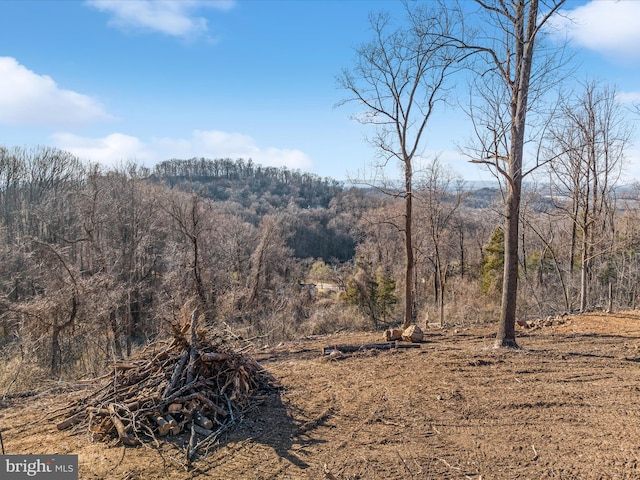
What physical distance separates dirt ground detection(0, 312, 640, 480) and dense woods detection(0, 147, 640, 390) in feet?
13.7

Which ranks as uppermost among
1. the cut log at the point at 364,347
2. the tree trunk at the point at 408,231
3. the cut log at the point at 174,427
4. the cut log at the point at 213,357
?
the tree trunk at the point at 408,231

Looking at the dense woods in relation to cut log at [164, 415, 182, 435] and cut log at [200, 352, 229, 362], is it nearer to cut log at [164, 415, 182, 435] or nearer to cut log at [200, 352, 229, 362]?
cut log at [200, 352, 229, 362]

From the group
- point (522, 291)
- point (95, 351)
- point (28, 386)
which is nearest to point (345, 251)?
point (522, 291)

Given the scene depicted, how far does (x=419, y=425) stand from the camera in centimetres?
427

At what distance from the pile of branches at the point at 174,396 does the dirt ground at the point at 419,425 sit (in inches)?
7.2

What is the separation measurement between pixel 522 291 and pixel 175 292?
15.2m

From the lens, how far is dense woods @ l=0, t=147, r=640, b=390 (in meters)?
13.3

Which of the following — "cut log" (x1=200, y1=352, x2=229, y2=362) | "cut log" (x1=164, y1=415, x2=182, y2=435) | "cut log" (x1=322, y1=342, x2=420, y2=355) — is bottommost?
"cut log" (x1=322, y1=342, x2=420, y2=355)

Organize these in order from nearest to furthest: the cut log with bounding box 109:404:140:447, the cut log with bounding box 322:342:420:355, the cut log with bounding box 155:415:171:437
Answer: the cut log with bounding box 109:404:140:447, the cut log with bounding box 155:415:171:437, the cut log with bounding box 322:342:420:355

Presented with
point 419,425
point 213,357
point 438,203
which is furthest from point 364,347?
point 438,203

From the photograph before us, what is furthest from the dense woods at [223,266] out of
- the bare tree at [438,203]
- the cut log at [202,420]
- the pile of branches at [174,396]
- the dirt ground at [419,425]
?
the cut log at [202,420]

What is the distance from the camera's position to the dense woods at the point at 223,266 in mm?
13266

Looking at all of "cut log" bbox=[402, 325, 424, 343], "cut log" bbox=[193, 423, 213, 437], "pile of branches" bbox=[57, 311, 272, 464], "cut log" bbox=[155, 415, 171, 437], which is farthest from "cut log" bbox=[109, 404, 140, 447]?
"cut log" bbox=[402, 325, 424, 343]

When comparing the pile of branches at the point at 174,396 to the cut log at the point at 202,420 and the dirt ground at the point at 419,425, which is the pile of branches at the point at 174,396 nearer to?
the cut log at the point at 202,420
